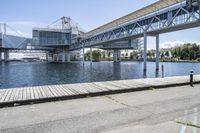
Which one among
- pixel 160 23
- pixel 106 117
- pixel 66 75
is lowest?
pixel 66 75

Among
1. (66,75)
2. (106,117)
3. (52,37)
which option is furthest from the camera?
(52,37)

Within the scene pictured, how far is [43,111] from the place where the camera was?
6.69 m

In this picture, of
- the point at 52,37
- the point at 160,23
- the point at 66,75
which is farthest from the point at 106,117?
the point at 52,37

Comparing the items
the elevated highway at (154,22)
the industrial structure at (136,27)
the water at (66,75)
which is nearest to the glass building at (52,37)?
the industrial structure at (136,27)

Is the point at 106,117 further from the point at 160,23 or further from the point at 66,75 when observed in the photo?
the point at 160,23

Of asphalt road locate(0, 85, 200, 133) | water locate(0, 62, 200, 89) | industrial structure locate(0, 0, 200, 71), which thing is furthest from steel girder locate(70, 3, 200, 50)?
asphalt road locate(0, 85, 200, 133)

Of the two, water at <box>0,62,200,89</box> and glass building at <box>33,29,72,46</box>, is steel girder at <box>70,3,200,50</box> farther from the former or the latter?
glass building at <box>33,29,72,46</box>

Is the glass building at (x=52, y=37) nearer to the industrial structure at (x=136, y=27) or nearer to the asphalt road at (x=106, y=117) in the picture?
the industrial structure at (x=136, y=27)

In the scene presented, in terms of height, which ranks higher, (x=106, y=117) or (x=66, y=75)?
(x=106, y=117)

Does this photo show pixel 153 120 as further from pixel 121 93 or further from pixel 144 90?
pixel 144 90

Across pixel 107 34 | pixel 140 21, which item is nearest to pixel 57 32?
pixel 107 34

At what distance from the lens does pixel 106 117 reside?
5.98 meters

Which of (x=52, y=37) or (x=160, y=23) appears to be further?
(x=52, y=37)

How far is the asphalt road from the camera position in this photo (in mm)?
4996
